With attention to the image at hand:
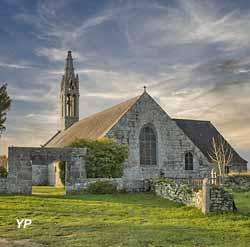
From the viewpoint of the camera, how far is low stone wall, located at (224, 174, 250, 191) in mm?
28016

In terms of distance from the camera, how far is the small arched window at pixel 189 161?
35.2m

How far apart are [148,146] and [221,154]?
9.75 m

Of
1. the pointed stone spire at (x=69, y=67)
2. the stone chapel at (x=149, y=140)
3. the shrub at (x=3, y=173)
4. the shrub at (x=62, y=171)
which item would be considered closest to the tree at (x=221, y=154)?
the stone chapel at (x=149, y=140)

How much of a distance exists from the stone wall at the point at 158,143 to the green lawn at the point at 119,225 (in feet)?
44.4

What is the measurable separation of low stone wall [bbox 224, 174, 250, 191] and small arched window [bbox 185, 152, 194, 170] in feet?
22.3

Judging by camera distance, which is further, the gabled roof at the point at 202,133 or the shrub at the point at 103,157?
the gabled roof at the point at 202,133

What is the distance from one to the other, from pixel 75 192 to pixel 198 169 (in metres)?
14.2

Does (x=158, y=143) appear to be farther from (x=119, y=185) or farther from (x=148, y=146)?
(x=119, y=185)

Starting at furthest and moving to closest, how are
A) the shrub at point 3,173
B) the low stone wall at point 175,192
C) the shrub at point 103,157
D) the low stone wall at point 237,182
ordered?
the low stone wall at point 237,182 < the shrub at point 103,157 < the shrub at point 3,173 < the low stone wall at point 175,192

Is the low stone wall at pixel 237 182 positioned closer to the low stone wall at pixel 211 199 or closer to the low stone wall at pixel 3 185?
the low stone wall at pixel 211 199

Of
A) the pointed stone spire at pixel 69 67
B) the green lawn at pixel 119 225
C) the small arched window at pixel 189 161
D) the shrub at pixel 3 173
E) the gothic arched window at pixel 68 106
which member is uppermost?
the pointed stone spire at pixel 69 67

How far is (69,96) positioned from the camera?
5375 centimetres

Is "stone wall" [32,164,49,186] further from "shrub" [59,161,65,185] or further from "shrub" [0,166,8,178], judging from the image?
"shrub" [0,166,8,178]

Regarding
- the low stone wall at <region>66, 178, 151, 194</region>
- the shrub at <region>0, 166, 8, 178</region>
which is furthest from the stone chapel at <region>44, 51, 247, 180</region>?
the shrub at <region>0, 166, 8, 178</region>
